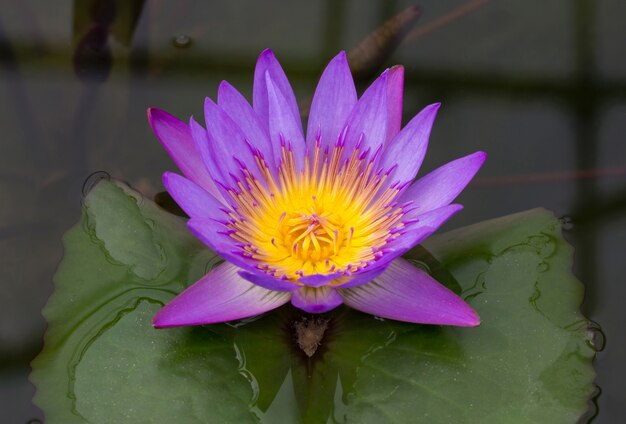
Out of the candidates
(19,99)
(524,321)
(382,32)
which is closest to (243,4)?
(382,32)

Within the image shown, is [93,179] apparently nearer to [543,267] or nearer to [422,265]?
[422,265]

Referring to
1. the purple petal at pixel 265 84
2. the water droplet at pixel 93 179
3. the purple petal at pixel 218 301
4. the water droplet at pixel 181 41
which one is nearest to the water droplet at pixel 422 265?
the purple petal at pixel 218 301

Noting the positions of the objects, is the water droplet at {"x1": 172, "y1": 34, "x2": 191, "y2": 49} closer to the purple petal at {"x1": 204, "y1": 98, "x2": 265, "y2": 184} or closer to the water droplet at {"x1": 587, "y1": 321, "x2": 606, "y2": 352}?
the purple petal at {"x1": 204, "y1": 98, "x2": 265, "y2": 184}

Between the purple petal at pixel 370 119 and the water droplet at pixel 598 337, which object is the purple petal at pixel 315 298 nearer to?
the purple petal at pixel 370 119

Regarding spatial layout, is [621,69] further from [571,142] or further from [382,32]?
[382,32]

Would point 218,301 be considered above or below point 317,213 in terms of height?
below

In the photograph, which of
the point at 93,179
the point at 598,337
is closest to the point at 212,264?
the point at 93,179
